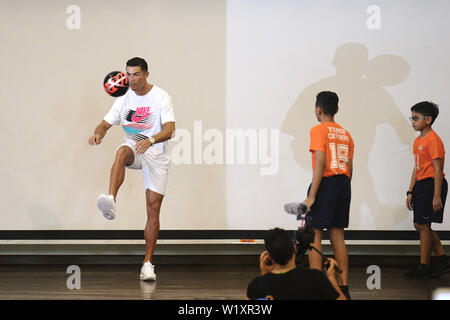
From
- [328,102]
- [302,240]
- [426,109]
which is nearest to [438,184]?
[426,109]

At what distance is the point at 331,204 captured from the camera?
132 inches

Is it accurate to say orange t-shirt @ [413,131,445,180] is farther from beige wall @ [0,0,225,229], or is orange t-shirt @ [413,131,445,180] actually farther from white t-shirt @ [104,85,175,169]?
white t-shirt @ [104,85,175,169]

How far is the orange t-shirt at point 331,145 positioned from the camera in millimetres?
3309

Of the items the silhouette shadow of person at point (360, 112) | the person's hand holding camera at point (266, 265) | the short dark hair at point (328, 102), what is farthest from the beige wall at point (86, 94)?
the person's hand holding camera at point (266, 265)

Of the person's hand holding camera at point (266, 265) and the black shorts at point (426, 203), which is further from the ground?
the black shorts at point (426, 203)

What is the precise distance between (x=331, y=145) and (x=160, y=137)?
4.18 ft

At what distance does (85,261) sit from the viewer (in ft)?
16.4

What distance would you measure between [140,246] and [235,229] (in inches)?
36.3

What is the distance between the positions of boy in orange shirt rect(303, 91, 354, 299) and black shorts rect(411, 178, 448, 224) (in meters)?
1.11

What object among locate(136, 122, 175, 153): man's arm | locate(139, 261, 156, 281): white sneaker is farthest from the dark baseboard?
locate(136, 122, 175, 153): man's arm

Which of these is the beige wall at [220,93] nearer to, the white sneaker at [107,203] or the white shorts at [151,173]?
the white shorts at [151,173]

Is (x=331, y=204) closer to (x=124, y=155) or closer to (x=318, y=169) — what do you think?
(x=318, y=169)

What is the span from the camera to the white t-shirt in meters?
4.04

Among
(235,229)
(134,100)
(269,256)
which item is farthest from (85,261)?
(269,256)
